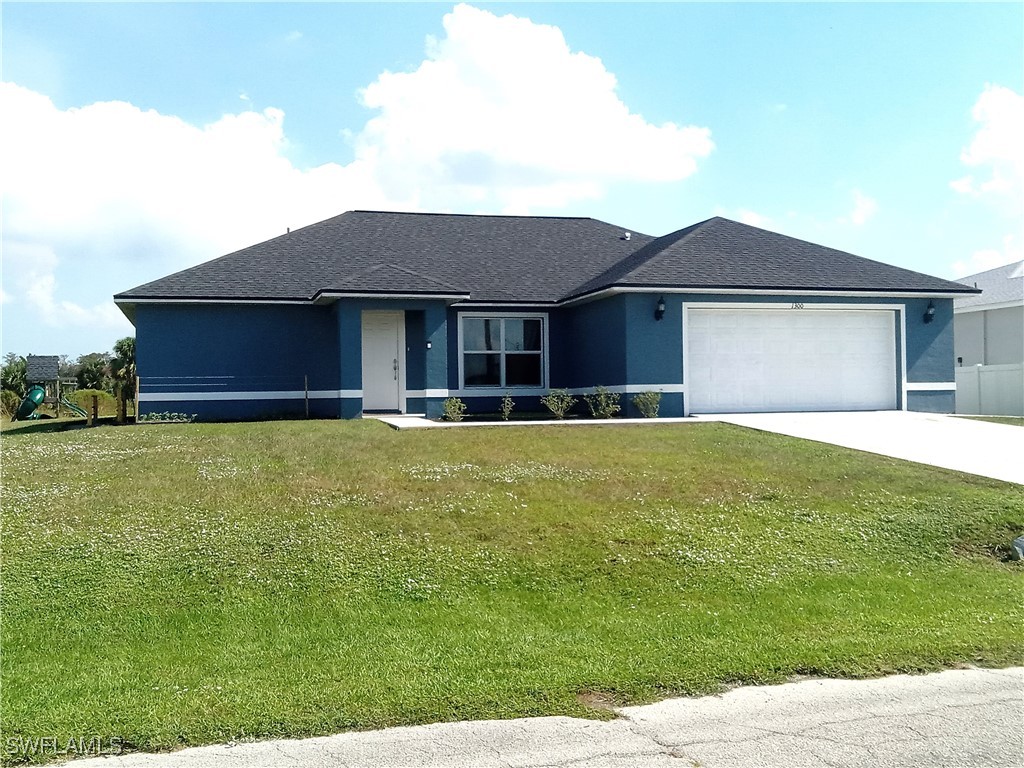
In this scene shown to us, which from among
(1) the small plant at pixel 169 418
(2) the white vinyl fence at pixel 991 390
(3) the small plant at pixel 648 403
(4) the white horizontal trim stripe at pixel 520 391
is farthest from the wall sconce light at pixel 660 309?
(2) the white vinyl fence at pixel 991 390

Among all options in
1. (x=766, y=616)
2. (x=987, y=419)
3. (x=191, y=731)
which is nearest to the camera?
(x=191, y=731)

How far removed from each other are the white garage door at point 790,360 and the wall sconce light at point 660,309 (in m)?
0.70

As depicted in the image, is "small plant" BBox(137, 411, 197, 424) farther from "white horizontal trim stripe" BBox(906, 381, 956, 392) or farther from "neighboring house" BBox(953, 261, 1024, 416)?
"neighboring house" BBox(953, 261, 1024, 416)

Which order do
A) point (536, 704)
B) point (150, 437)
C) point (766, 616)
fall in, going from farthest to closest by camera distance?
point (150, 437) → point (766, 616) → point (536, 704)

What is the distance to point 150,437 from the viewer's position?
1558cm

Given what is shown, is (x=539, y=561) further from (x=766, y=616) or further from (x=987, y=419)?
(x=987, y=419)

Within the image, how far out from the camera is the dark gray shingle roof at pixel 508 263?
20469mm

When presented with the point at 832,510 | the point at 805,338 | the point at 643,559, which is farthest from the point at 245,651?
the point at 805,338

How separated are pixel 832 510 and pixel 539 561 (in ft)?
13.0

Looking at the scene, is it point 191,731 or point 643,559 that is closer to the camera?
point 191,731

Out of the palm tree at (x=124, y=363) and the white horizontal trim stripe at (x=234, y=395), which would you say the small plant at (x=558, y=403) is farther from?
the palm tree at (x=124, y=363)

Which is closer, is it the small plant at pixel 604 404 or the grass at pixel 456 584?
the grass at pixel 456 584

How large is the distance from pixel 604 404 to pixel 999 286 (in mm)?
19173

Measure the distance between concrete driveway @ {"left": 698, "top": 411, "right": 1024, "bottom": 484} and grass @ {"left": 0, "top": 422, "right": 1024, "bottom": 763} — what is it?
1093 mm
